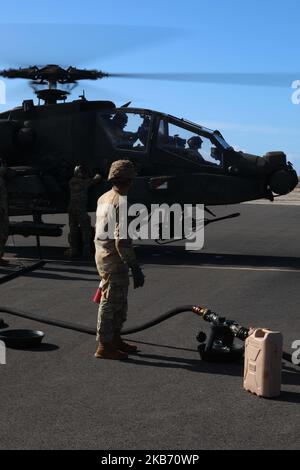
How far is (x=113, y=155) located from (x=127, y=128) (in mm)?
644

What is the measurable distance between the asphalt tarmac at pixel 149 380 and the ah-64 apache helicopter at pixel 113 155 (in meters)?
2.65

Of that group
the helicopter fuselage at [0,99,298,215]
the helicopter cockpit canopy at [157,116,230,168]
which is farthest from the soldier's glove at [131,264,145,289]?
the helicopter cockpit canopy at [157,116,230,168]

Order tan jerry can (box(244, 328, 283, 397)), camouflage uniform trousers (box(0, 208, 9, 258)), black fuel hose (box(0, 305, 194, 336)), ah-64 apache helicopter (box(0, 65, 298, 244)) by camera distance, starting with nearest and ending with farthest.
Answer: tan jerry can (box(244, 328, 283, 397))
black fuel hose (box(0, 305, 194, 336))
camouflage uniform trousers (box(0, 208, 9, 258))
ah-64 apache helicopter (box(0, 65, 298, 244))

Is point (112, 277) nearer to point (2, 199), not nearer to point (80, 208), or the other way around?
point (2, 199)

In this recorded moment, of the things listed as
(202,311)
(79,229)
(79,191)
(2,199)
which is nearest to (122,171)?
(202,311)

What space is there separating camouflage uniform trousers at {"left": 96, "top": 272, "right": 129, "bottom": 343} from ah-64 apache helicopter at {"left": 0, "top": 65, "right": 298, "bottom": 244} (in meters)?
7.14

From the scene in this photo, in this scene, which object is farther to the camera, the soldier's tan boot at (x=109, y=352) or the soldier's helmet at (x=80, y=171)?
the soldier's helmet at (x=80, y=171)

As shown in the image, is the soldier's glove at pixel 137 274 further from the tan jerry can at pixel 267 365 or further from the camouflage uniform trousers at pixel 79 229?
the camouflage uniform trousers at pixel 79 229

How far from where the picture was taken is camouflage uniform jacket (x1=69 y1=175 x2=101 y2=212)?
1345cm

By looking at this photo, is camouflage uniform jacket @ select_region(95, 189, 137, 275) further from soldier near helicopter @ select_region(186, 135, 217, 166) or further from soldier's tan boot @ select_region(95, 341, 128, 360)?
soldier near helicopter @ select_region(186, 135, 217, 166)

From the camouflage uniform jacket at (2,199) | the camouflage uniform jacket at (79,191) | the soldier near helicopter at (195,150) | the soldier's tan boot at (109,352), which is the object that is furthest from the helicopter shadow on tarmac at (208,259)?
the soldier's tan boot at (109,352)

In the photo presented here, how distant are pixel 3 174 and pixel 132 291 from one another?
16.3 feet

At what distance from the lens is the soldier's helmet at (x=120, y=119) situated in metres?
13.7

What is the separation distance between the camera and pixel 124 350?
6.64 metres
